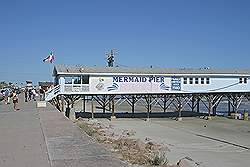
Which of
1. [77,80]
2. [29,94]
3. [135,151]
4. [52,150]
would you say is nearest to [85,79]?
[77,80]

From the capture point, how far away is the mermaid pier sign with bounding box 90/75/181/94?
36.3m

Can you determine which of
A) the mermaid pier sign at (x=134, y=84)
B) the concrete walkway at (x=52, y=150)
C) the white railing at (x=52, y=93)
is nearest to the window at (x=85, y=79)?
the mermaid pier sign at (x=134, y=84)

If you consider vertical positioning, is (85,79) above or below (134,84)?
above

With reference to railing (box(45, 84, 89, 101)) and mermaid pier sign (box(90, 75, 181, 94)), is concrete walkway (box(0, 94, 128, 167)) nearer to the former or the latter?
railing (box(45, 84, 89, 101))

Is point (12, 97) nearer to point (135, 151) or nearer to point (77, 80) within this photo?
point (77, 80)

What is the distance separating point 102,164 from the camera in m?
7.74

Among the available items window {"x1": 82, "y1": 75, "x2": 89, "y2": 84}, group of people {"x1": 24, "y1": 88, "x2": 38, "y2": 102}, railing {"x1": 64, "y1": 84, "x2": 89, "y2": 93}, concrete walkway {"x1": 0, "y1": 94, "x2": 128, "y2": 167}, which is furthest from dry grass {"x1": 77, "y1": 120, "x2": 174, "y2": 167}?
group of people {"x1": 24, "y1": 88, "x2": 38, "y2": 102}

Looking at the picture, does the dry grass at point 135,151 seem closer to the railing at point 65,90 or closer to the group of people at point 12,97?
the group of people at point 12,97

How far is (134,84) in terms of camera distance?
37688 millimetres

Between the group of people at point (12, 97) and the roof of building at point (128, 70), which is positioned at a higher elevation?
the roof of building at point (128, 70)

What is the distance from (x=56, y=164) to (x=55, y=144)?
9.70ft

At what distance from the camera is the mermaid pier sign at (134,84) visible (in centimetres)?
3634

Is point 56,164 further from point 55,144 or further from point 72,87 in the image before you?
point 72,87

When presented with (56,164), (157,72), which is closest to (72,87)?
(157,72)
